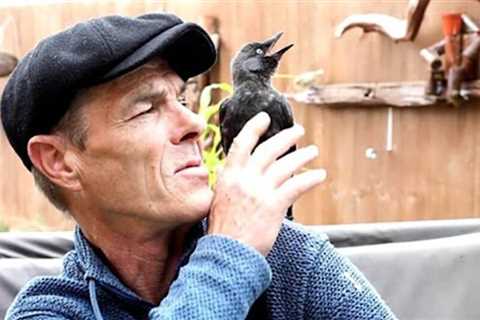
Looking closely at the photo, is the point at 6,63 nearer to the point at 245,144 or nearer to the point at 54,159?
the point at 54,159

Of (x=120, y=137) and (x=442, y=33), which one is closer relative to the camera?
(x=120, y=137)

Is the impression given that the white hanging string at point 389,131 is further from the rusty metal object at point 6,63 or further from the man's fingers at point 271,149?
Result: the man's fingers at point 271,149

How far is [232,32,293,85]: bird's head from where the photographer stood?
1257 mm

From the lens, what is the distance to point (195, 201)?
2.72ft

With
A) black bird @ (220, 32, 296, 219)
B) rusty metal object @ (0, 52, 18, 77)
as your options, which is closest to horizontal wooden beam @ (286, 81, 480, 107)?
rusty metal object @ (0, 52, 18, 77)

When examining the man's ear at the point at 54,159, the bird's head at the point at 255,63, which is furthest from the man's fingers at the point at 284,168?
the bird's head at the point at 255,63

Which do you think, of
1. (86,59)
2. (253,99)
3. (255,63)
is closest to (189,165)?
(86,59)

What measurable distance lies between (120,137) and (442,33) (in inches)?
93.3

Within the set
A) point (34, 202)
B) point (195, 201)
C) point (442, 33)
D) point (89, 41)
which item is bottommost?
point (34, 202)

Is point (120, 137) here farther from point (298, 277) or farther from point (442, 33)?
point (442, 33)

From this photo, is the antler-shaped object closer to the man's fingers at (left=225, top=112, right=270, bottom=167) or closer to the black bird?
the black bird

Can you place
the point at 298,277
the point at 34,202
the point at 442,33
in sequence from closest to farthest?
the point at 298,277 < the point at 442,33 < the point at 34,202

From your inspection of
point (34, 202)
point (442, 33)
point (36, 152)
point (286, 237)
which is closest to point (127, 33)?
point (36, 152)

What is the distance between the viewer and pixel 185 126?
842 millimetres
